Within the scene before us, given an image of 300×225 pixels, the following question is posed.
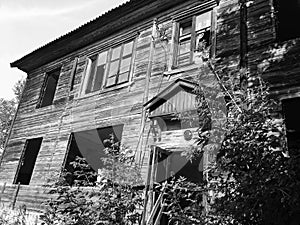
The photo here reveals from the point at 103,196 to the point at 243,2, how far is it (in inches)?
262

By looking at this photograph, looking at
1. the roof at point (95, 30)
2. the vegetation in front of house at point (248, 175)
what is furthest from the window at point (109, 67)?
the vegetation in front of house at point (248, 175)

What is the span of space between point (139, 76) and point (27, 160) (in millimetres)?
7319

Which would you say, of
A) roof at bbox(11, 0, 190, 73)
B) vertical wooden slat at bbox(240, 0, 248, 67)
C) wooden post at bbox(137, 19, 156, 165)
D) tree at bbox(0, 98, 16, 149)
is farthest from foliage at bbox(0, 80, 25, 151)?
vertical wooden slat at bbox(240, 0, 248, 67)

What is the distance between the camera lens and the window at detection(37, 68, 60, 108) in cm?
1360

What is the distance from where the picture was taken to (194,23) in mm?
8938

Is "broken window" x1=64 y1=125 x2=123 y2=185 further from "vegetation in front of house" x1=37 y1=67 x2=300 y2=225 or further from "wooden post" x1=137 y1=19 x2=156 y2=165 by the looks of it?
"vegetation in front of house" x1=37 y1=67 x2=300 y2=225

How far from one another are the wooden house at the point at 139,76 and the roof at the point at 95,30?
0.13 ft

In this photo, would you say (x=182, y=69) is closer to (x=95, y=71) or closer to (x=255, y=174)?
(x=95, y=71)

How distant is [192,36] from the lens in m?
8.81

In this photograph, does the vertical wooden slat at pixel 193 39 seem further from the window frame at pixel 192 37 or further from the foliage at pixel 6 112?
the foliage at pixel 6 112

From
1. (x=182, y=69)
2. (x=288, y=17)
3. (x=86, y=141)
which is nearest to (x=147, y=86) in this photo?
(x=182, y=69)

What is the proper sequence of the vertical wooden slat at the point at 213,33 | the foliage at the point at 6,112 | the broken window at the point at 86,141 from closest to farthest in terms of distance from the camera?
the vertical wooden slat at the point at 213,33 → the broken window at the point at 86,141 → the foliage at the point at 6,112

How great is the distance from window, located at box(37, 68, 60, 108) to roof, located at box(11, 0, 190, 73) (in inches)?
29.8

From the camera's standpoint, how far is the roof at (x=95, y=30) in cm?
1028
